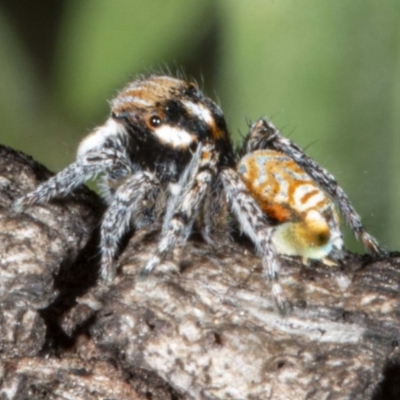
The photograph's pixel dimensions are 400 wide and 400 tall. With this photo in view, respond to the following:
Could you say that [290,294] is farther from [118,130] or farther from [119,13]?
[119,13]

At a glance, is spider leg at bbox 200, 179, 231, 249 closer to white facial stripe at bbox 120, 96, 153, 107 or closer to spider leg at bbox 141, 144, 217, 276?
spider leg at bbox 141, 144, 217, 276

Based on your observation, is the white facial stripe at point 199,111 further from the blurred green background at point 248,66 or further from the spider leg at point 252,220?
the blurred green background at point 248,66

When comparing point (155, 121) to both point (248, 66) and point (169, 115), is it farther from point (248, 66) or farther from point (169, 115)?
point (248, 66)

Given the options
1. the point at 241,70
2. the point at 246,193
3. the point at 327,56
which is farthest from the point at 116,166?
the point at 327,56

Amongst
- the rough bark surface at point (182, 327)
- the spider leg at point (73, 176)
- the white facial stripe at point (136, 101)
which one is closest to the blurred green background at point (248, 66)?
the white facial stripe at point (136, 101)

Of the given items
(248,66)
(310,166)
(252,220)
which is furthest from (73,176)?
(248,66)

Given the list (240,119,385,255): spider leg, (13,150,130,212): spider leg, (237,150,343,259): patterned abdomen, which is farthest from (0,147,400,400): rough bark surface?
(240,119,385,255): spider leg
